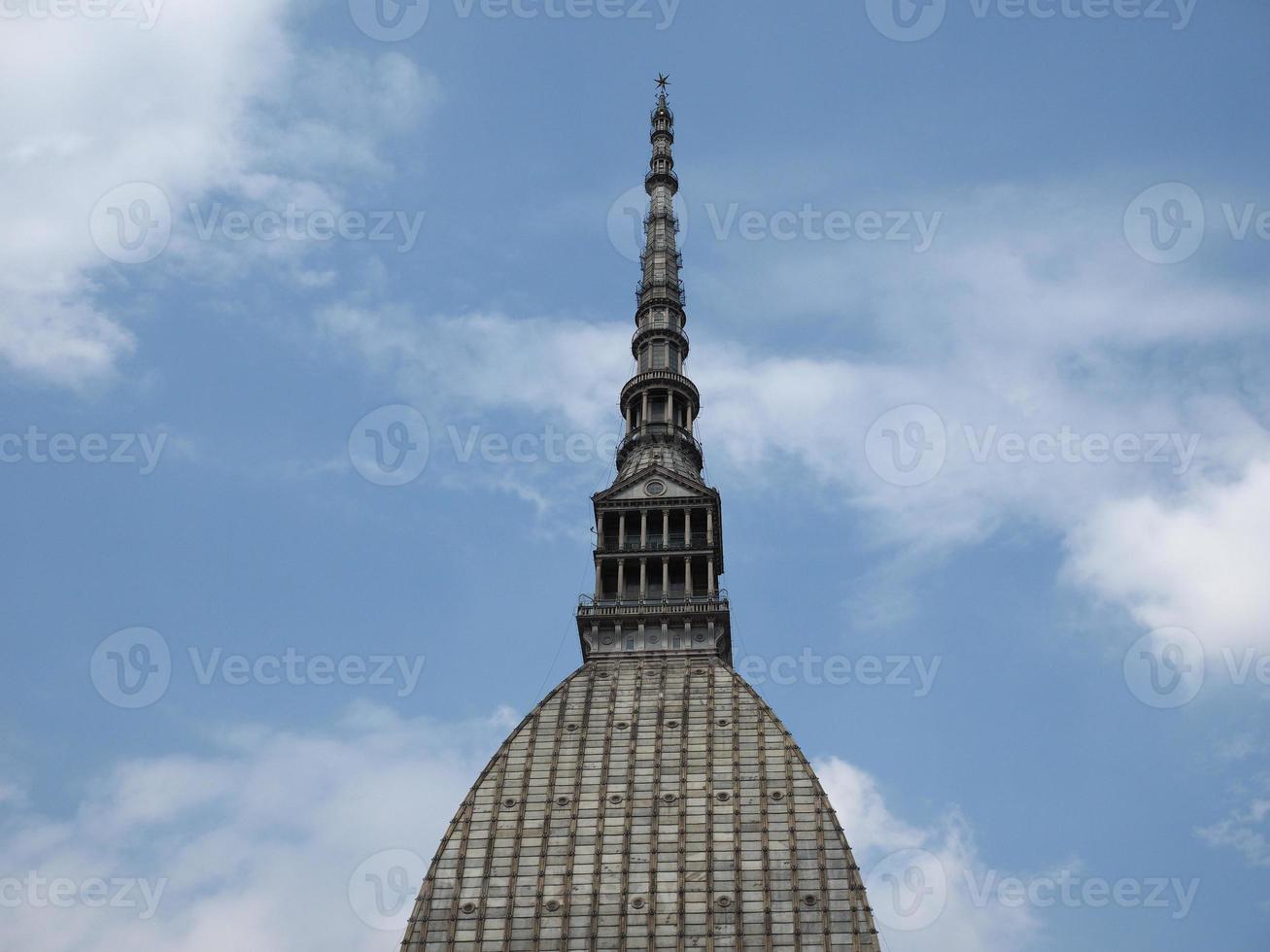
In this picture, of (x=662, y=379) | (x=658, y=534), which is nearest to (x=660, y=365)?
(x=662, y=379)

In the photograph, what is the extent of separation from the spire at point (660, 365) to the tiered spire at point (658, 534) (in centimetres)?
11

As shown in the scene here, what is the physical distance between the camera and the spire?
419ft

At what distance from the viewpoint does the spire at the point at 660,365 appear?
128 m

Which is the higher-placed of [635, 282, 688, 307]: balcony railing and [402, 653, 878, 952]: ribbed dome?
[635, 282, 688, 307]: balcony railing

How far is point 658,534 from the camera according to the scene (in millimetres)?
119000

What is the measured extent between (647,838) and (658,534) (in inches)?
1122

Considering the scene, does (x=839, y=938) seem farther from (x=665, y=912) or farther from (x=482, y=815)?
(x=482, y=815)

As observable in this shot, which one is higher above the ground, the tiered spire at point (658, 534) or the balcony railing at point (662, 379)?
the balcony railing at point (662, 379)

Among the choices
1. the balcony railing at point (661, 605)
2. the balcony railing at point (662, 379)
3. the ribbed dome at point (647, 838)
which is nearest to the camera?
the ribbed dome at point (647, 838)

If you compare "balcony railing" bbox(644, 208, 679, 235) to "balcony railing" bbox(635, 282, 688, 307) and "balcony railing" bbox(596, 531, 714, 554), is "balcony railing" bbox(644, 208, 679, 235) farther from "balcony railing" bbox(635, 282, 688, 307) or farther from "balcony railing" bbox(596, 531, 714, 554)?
"balcony railing" bbox(596, 531, 714, 554)

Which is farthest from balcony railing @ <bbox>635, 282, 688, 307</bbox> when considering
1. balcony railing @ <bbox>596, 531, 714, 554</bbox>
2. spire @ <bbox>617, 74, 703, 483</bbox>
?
balcony railing @ <bbox>596, 531, 714, 554</bbox>

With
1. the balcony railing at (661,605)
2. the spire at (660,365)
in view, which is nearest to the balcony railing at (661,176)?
the spire at (660,365)

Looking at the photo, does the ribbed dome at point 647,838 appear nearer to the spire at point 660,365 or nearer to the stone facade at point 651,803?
the stone facade at point 651,803

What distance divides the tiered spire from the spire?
0.11 meters
